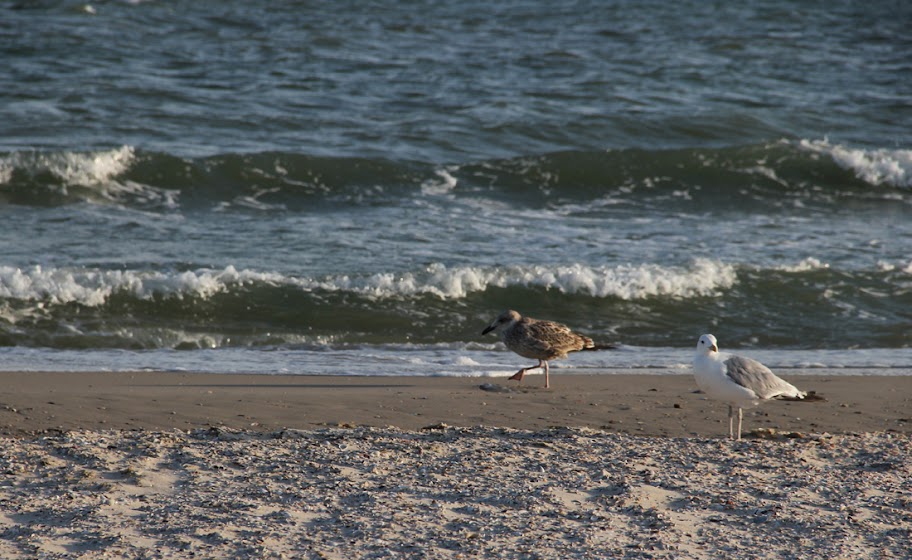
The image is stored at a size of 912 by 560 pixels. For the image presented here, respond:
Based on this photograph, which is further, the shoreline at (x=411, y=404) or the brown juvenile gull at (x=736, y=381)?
the shoreline at (x=411, y=404)

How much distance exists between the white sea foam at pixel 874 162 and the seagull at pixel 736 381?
11084mm

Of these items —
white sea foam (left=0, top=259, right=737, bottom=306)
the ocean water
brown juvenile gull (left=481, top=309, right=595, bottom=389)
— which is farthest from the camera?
white sea foam (left=0, top=259, right=737, bottom=306)

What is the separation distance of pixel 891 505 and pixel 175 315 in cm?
656

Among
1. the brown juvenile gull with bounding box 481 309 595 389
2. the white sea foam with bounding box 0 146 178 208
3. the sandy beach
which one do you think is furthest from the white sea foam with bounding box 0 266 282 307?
the white sea foam with bounding box 0 146 178 208

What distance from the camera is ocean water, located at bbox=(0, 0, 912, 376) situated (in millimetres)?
9508

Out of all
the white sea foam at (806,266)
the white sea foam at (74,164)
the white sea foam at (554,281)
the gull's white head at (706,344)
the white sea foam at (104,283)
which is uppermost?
the gull's white head at (706,344)

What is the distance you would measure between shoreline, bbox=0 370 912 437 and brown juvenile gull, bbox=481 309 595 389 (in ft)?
0.63

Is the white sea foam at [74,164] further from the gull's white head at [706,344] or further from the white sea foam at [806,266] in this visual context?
the gull's white head at [706,344]

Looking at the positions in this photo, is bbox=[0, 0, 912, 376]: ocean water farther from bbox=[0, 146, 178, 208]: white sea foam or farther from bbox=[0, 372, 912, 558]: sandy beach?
bbox=[0, 372, 912, 558]: sandy beach

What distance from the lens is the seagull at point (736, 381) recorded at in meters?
6.03

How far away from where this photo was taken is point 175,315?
9688mm

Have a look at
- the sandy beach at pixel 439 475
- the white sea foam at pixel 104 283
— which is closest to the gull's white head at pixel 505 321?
the sandy beach at pixel 439 475

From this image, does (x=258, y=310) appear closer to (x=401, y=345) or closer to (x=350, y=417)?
(x=401, y=345)

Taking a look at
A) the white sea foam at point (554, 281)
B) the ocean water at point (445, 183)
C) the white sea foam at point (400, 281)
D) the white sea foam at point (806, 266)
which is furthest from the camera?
the white sea foam at point (806, 266)
